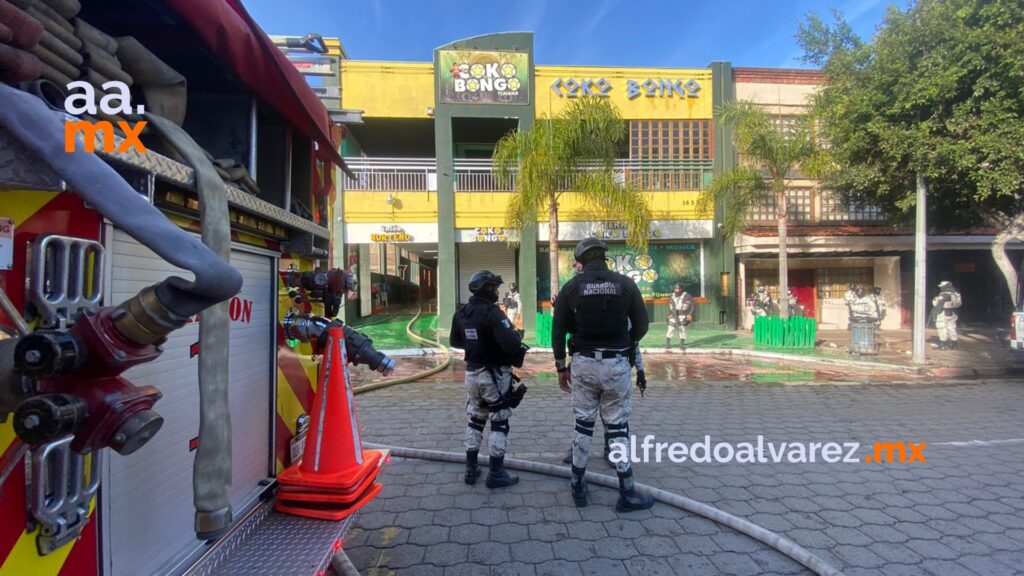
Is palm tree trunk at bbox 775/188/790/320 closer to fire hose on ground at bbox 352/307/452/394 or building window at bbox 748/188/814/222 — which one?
building window at bbox 748/188/814/222

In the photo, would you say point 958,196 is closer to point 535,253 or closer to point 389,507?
point 535,253

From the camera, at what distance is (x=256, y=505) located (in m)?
2.34

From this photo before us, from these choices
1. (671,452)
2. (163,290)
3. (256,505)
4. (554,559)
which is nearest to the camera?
(163,290)

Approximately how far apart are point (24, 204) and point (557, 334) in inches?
121

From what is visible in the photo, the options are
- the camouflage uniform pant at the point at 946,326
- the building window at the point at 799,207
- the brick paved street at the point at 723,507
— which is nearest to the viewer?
the brick paved street at the point at 723,507

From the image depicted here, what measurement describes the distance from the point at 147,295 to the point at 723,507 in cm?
365

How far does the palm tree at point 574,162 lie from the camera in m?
11.8

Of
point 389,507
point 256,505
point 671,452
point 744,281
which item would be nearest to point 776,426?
point 671,452

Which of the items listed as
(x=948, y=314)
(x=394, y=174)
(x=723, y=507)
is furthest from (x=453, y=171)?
(x=948, y=314)

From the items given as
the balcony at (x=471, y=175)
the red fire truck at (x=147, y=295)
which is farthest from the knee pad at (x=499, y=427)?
the balcony at (x=471, y=175)

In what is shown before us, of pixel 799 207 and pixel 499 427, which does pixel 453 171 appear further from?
pixel 499 427

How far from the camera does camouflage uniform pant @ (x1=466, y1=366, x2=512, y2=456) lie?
3.82 meters

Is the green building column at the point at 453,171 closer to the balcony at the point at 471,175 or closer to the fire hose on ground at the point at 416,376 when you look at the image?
the balcony at the point at 471,175
